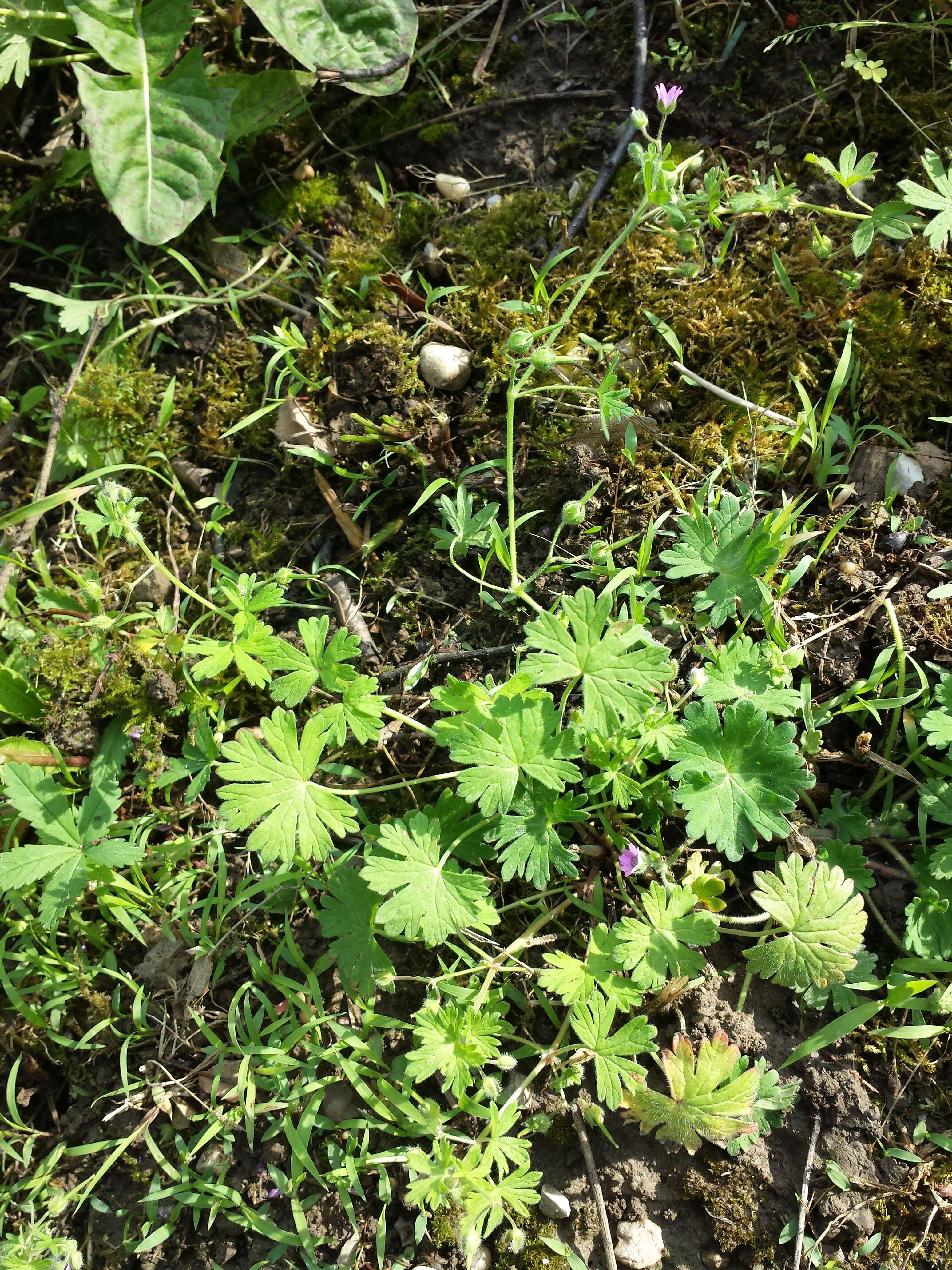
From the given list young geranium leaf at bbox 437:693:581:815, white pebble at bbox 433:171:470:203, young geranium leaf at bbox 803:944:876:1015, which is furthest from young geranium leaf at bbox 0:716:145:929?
white pebble at bbox 433:171:470:203

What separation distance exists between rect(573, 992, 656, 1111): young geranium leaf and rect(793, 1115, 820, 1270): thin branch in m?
0.52

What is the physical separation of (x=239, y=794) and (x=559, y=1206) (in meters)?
1.47

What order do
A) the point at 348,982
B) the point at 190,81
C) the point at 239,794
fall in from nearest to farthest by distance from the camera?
the point at 239,794
the point at 348,982
the point at 190,81

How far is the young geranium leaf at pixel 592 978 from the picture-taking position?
89.0 inches

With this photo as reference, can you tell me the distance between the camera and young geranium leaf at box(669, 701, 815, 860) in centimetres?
224

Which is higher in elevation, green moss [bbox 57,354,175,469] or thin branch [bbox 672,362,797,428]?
thin branch [bbox 672,362,797,428]

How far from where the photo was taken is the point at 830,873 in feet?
7.47

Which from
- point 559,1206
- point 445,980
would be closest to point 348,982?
point 445,980

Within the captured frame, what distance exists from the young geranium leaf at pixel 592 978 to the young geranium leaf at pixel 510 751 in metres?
0.47

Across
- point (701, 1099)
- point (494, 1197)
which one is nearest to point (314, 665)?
point (494, 1197)

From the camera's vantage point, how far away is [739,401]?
2.78 metres

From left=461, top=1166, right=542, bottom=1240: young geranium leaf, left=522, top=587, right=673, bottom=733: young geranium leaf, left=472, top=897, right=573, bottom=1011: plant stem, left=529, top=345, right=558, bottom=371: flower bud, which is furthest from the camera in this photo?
left=529, top=345, right=558, bottom=371: flower bud

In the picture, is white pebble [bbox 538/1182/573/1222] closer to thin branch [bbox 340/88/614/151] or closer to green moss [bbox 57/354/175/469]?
green moss [bbox 57/354/175/469]

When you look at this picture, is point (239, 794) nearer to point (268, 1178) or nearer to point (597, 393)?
point (268, 1178)
